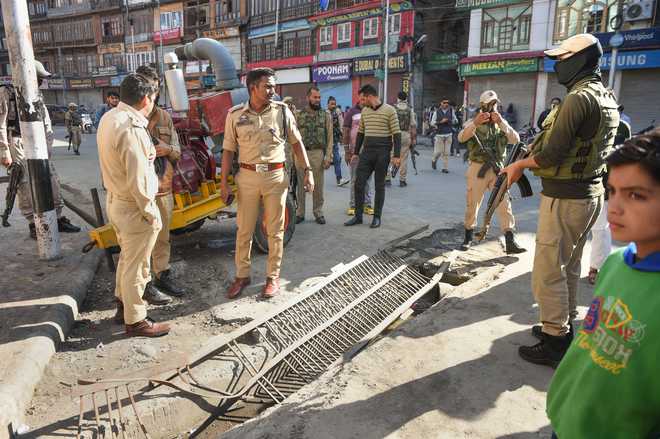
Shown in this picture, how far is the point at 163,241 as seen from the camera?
421 cm

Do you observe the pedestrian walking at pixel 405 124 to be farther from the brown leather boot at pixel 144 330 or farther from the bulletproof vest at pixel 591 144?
the brown leather boot at pixel 144 330

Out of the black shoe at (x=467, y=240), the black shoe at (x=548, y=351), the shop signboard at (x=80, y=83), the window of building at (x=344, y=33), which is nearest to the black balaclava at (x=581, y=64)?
the black shoe at (x=548, y=351)

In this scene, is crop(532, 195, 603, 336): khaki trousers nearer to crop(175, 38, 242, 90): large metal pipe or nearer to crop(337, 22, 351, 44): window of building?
crop(175, 38, 242, 90): large metal pipe

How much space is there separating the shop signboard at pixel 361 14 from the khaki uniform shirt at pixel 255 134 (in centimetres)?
2318

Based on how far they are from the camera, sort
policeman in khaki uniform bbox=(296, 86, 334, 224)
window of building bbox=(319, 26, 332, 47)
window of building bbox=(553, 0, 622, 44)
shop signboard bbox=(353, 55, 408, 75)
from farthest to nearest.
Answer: window of building bbox=(319, 26, 332, 47) → shop signboard bbox=(353, 55, 408, 75) → window of building bbox=(553, 0, 622, 44) → policeman in khaki uniform bbox=(296, 86, 334, 224)

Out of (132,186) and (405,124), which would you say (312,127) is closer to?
(405,124)

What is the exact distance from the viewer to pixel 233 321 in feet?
12.4

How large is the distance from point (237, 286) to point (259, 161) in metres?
1.16

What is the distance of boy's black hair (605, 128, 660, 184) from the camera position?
122 cm

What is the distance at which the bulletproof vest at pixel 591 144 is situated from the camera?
8.71 ft

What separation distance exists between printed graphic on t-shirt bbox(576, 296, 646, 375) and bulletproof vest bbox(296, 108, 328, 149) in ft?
17.9

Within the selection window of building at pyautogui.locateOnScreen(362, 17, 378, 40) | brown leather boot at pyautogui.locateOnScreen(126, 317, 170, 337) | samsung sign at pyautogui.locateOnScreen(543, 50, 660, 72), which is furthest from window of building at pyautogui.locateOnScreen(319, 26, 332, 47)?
brown leather boot at pyautogui.locateOnScreen(126, 317, 170, 337)

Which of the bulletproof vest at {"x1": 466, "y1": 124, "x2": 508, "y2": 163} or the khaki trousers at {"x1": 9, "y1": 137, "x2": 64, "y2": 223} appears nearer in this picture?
the bulletproof vest at {"x1": 466, "y1": 124, "x2": 508, "y2": 163}

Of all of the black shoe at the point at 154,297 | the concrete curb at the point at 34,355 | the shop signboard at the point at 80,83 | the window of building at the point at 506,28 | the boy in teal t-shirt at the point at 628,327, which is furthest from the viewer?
the shop signboard at the point at 80,83
